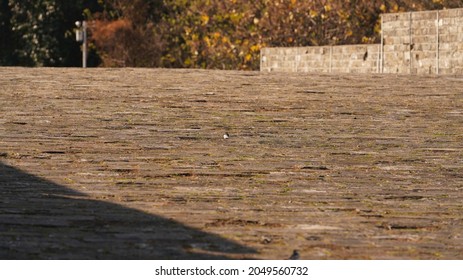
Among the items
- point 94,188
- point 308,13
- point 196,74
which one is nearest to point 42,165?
point 94,188

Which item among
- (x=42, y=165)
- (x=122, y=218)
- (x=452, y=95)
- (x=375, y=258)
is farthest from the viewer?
(x=452, y=95)

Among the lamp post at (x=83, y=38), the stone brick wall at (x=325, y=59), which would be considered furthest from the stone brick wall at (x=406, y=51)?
the lamp post at (x=83, y=38)

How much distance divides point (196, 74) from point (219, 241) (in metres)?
10.2

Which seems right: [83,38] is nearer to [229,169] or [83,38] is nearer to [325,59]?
[325,59]

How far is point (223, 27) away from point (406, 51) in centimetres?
1142

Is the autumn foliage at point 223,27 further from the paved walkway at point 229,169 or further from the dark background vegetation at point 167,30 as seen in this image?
the paved walkway at point 229,169

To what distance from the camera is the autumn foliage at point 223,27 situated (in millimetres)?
29438

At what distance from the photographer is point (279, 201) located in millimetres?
7719

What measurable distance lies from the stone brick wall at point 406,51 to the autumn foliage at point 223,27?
138 inches

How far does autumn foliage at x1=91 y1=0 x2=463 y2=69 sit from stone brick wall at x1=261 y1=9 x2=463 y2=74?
3.51 metres

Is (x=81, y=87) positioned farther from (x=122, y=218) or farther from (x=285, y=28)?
(x=285, y=28)

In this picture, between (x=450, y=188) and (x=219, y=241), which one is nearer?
(x=219, y=241)

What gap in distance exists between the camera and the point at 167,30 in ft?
114

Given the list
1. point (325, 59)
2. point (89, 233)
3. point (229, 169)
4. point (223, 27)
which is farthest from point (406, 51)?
point (89, 233)
